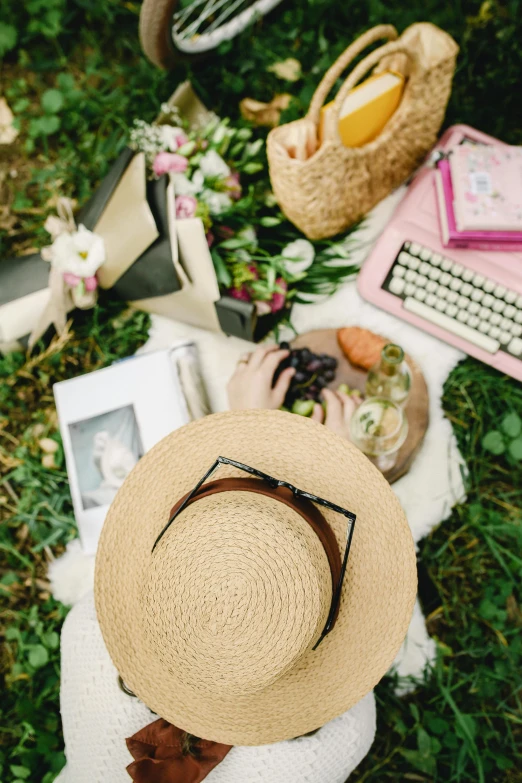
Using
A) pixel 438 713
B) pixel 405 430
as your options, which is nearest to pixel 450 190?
pixel 405 430

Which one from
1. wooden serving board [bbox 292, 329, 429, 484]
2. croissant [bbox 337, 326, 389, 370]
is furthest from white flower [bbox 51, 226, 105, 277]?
croissant [bbox 337, 326, 389, 370]

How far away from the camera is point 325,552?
37.9 inches

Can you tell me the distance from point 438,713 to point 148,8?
2052 mm

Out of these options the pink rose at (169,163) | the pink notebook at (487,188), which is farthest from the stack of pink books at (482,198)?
the pink rose at (169,163)

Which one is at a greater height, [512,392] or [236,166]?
[236,166]

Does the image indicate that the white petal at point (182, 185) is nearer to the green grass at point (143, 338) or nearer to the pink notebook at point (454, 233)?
the green grass at point (143, 338)

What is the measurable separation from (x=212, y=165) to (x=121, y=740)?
141 centimetres

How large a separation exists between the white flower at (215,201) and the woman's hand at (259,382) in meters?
0.41

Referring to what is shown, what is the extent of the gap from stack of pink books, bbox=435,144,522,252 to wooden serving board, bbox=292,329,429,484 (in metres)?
0.39

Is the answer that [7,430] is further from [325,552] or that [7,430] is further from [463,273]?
[463,273]

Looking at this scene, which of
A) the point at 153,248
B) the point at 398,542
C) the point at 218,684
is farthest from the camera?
the point at 153,248

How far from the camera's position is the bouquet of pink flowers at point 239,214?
1604 mm

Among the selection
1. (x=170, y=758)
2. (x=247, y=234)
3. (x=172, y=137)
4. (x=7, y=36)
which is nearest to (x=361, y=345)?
(x=247, y=234)

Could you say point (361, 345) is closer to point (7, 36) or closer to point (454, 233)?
point (454, 233)
